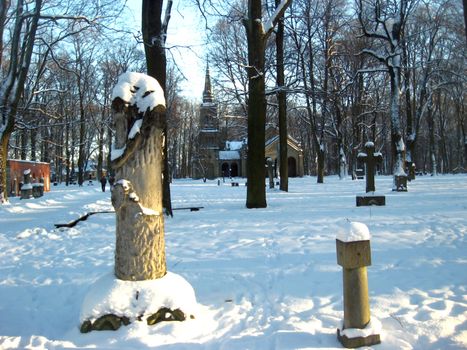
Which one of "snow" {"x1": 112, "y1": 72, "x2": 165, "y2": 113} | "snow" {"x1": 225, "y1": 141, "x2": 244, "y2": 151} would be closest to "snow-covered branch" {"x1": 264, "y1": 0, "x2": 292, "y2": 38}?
"snow" {"x1": 112, "y1": 72, "x2": 165, "y2": 113}

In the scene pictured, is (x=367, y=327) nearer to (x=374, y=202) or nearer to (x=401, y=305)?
(x=401, y=305)

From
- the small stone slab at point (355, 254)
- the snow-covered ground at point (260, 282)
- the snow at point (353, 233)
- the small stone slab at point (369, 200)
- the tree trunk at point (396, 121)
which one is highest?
the tree trunk at point (396, 121)

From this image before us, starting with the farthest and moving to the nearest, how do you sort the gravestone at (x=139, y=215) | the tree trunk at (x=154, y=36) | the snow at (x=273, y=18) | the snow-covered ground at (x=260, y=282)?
the snow at (x=273, y=18)
the tree trunk at (x=154, y=36)
the gravestone at (x=139, y=215)
the snow-covered ground at (x=260, y=282)

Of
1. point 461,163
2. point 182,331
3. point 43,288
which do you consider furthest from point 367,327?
point 461,163

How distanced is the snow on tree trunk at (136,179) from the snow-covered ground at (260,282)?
2.00 feet

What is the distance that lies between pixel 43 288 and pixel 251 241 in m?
3.62

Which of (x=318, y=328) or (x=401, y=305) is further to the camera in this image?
(x=401, y=305)

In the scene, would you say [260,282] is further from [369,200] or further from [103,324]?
[369,200]

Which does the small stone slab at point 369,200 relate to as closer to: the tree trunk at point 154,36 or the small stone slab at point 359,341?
the tree trunk at point 154,36

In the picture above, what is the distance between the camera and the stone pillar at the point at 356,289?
128 inches

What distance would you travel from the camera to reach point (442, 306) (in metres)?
4.05

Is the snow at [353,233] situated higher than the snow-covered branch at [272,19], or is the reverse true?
the snow-covered branch at [272,19]

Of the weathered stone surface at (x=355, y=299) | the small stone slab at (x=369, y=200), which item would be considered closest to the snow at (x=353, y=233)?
the weathered stone surface at (x=355, y=299)

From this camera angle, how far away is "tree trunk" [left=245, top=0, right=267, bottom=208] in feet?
41.0
